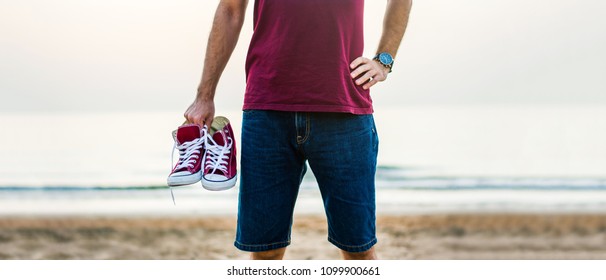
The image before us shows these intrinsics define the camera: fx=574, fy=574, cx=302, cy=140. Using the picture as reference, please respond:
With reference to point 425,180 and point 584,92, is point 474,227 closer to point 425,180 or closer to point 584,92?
point 425,180

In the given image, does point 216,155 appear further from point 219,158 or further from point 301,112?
point 301,112

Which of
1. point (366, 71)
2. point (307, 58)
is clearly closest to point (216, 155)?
point (307, 58)

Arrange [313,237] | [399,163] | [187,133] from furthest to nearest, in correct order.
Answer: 1. [399,163]
2. [313,237]
3. [187,133]

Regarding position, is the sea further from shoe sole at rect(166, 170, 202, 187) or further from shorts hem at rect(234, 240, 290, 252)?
shoe sole at rect(166, 170, 202, 187)

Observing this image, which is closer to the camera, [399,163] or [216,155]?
[216,155]

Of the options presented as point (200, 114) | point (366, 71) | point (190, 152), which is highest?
point (366, 71)

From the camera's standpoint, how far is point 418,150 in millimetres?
12617

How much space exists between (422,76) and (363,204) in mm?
14908

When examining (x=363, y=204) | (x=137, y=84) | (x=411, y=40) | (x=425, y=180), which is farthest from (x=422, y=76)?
(x=363, y=204)

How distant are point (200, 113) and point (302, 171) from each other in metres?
0.38

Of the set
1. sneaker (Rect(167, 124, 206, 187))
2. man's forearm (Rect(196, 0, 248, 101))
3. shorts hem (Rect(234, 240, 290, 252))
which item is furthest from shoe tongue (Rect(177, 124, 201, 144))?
shorts hem (Rect(234, 240, 290, 252))

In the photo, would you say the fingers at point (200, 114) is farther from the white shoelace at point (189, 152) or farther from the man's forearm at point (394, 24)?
the man's forearm at point (394, 24)

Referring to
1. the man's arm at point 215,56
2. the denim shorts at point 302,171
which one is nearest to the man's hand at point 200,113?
the man's arm at point 215,56

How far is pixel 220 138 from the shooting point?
186cm
